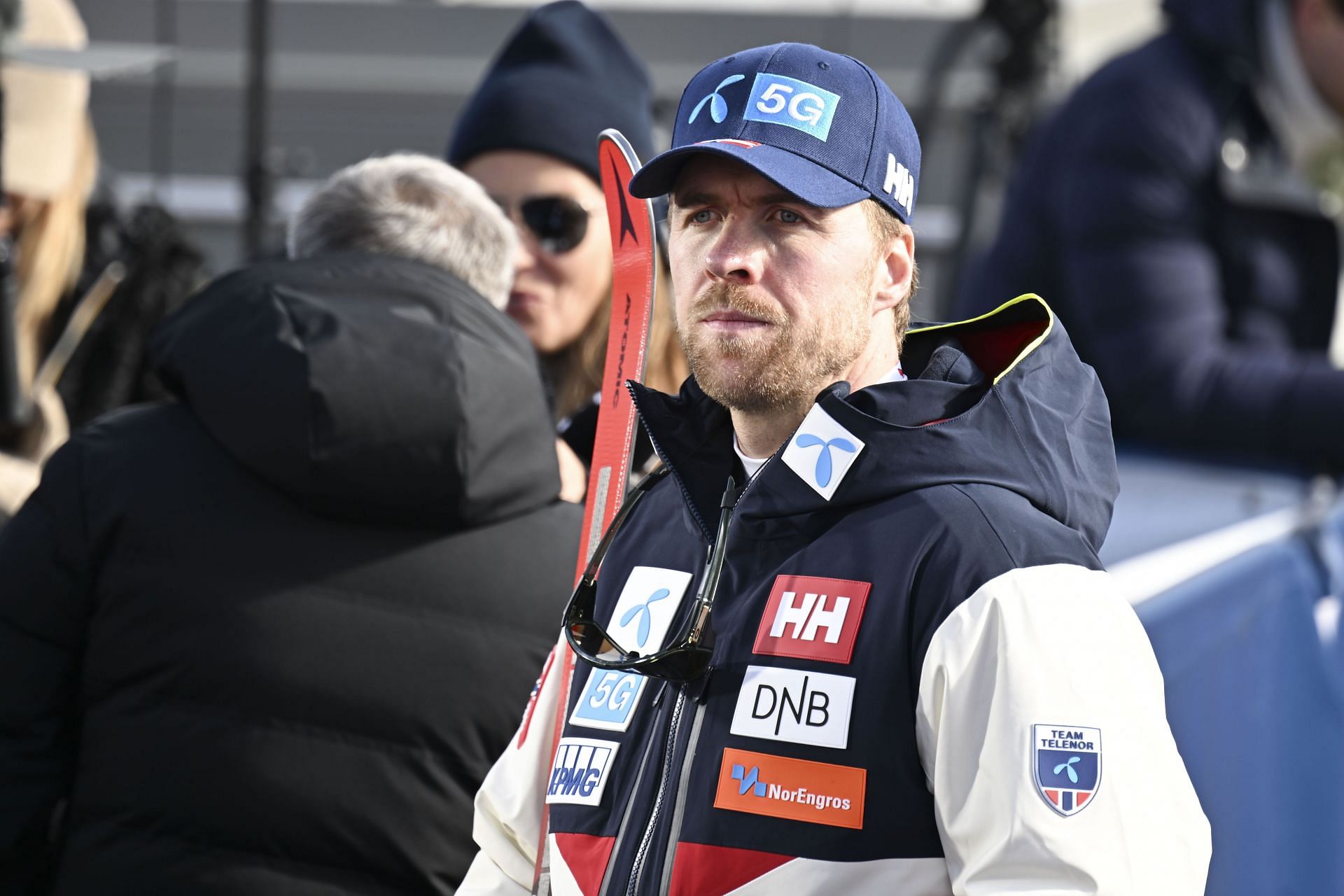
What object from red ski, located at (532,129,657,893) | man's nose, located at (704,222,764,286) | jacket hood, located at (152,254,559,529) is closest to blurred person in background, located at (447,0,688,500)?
red ski, located at (532,129,657,893)

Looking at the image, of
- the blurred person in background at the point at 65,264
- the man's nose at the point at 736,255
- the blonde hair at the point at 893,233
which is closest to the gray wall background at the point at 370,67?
the blurred person in background at the point at 65,264

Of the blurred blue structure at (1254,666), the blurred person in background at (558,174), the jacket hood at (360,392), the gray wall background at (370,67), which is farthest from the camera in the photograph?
the gray wall background at (370,67)

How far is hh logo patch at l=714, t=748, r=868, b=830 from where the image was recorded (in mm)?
1514

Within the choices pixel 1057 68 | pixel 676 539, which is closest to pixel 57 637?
pixel 676 539

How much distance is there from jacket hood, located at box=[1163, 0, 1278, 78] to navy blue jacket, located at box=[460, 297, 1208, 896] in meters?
3.52

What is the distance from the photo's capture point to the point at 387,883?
7.07ft

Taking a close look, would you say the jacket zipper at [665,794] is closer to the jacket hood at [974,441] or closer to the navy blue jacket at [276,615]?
the jacket hood at [974,441]

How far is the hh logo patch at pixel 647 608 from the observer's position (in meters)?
1.78

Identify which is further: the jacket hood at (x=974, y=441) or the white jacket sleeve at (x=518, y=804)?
the white jacket sleeve at (x=518, y=804)

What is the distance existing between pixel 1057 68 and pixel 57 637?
697 centimetres

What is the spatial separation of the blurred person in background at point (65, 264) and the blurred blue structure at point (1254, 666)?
2.06 metres

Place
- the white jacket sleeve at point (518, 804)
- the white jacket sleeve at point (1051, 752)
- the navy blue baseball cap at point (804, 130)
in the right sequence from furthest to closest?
the white jacket sleeve at point (518, 804) < the navy blue baseball cap at point (804, 130) < the white jacket sleeve at point (1051, 752)

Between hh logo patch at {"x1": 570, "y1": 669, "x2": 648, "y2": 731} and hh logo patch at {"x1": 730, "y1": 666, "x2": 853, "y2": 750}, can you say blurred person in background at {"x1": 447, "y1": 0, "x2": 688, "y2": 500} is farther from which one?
hh logo patch at {"x1": 730, "y1": 666, "x2": 853, "y2": 750}

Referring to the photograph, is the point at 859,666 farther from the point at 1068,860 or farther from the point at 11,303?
the point at 11,303
